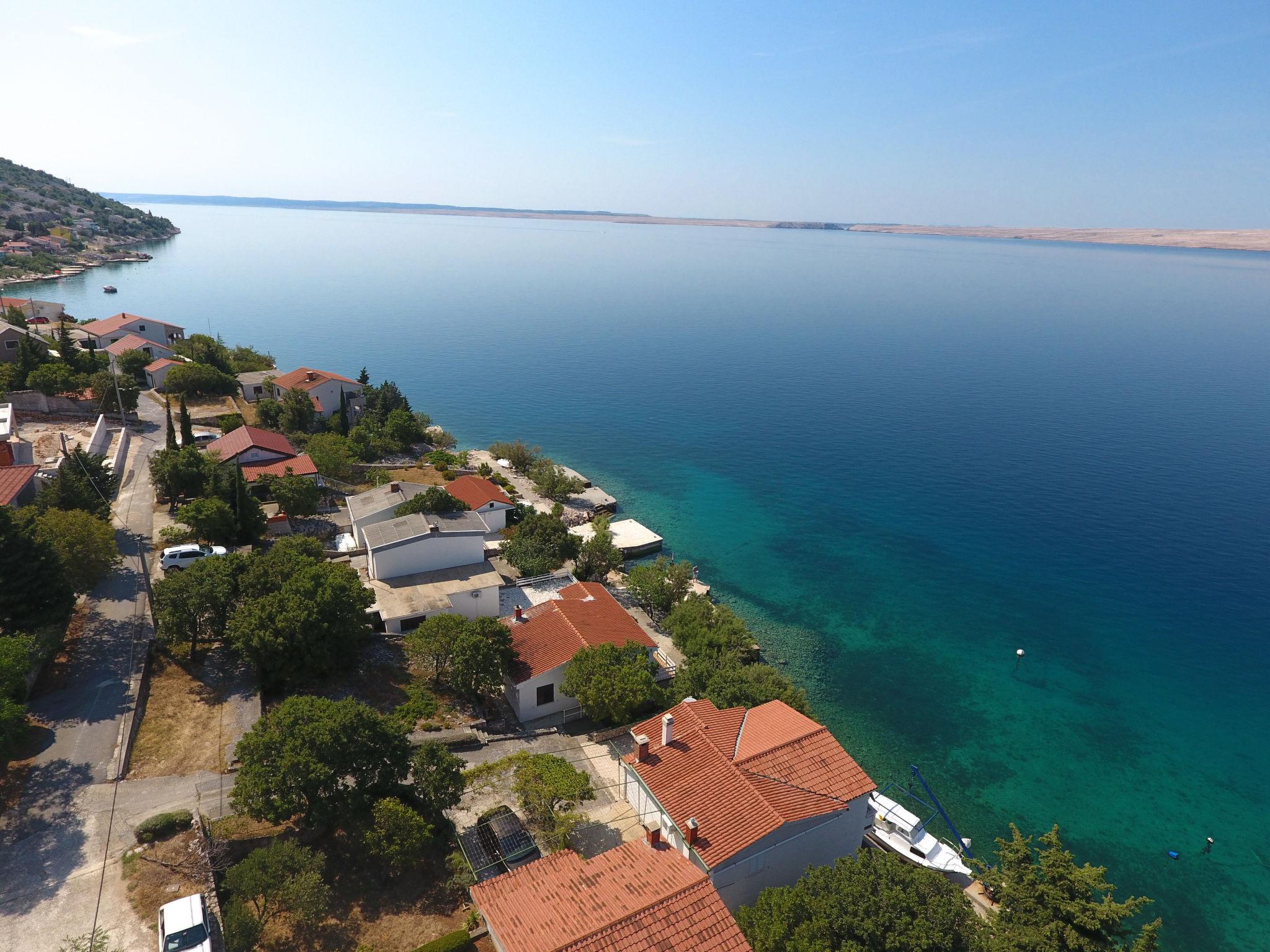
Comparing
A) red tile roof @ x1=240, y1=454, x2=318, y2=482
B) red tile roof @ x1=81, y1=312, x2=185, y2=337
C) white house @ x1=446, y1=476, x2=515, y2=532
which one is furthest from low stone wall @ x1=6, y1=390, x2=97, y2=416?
white house @ x1=446, y1=476, x2=515, y2=532

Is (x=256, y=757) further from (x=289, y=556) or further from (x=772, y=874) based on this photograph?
(x=772, y=874)

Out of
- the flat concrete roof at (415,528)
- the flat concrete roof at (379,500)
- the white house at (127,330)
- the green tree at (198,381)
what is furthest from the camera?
the white house at (127,330)

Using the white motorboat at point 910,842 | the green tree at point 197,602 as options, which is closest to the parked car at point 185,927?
the green tree at point 197,602

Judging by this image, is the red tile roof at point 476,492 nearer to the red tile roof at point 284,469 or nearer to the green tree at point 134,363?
the red tile roof at point 284,469

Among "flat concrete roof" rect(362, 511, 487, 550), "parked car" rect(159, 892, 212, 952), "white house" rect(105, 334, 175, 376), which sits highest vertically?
"white house" rect(105, 334, 175, 376)

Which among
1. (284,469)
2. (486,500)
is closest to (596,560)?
(486,500)

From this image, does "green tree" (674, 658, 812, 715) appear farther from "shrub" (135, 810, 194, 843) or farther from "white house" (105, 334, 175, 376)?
"white house" (105, 334, 175, 376)
